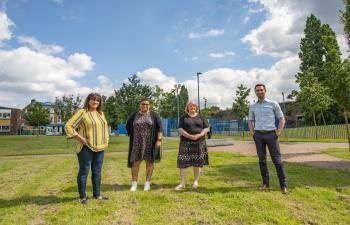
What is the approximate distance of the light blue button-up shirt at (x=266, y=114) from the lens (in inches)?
232

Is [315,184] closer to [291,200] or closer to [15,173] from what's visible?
[291,200]

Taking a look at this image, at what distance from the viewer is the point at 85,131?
510 centimetres

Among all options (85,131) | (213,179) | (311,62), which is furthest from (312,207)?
(311,62)

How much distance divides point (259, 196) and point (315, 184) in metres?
1.78

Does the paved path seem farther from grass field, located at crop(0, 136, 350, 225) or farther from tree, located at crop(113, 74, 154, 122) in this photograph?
tree, located at crop(113, 74, 154, 122)

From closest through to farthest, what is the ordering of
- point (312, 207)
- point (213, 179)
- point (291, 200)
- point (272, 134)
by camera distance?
point (312, 207) → point (291, 200) → point (272, 134) → point (213, 179)

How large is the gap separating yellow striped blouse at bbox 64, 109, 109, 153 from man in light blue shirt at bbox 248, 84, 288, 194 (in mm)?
2948

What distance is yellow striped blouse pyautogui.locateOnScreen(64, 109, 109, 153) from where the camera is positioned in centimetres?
497

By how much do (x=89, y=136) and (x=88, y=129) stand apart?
0.40 feet

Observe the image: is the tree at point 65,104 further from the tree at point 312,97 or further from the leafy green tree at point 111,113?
the tree at point 312,97

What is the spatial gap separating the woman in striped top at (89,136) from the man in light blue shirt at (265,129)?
2.92 meters

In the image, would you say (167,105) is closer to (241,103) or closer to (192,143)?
(241,103)

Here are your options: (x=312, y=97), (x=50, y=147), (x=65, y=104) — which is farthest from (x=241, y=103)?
(x=65, y=104)

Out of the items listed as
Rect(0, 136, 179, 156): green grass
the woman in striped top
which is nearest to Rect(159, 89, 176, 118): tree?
Rect(0, 136, 179, 156): green grass
